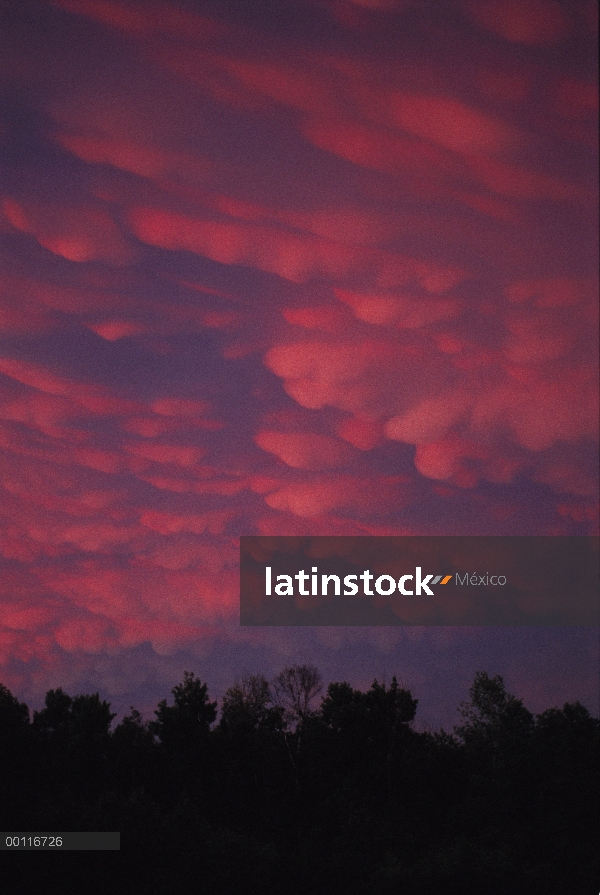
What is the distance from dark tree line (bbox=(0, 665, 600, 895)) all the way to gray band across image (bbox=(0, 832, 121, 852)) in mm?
491

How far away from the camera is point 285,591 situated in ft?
70.2

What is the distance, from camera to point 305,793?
38.2 metres

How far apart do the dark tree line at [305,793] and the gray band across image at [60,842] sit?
49cm

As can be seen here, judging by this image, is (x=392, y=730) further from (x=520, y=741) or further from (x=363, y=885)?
(x=363, y=885)

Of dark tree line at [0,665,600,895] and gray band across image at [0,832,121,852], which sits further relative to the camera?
dark tree line at [0,665,600,895]

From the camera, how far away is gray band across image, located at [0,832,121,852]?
25156 mm

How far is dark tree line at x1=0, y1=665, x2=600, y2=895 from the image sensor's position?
29000mm

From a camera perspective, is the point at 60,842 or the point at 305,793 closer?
the point at 60,842

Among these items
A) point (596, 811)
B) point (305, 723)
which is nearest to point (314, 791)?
point (305, 723)

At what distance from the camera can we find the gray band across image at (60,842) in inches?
990

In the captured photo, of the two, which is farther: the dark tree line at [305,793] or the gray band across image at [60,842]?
the dark tree line at [305,793]

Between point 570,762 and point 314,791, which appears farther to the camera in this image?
point 314,791

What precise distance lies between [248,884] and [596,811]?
13.2m

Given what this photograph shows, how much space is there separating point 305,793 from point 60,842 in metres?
15.2
